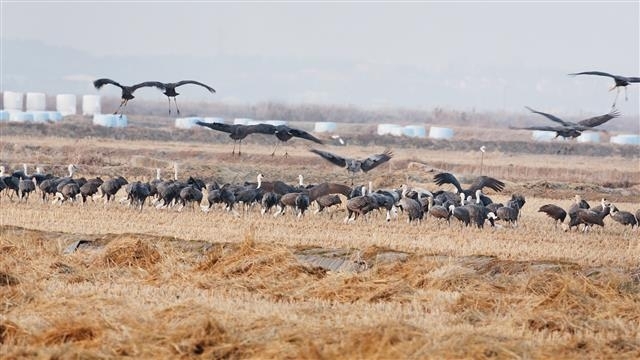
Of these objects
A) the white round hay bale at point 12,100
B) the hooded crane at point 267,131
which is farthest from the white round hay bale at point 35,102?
the hooded crane at point 267,131

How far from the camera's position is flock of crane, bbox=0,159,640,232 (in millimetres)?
25016

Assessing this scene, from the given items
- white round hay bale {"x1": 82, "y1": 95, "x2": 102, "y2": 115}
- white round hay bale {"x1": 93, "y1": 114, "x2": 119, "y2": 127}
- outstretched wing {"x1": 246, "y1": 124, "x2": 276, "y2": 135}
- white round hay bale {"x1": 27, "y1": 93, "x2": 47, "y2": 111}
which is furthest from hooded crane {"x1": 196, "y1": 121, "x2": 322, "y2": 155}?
white round hay bale {"x1": 27, "y1": 93, "x2": 47, "y2": 111}

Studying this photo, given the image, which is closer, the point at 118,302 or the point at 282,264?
the point at 118,302

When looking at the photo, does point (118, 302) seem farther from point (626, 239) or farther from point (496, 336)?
point (626, 239)

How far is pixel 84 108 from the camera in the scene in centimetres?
11275

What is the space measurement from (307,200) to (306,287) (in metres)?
11.6

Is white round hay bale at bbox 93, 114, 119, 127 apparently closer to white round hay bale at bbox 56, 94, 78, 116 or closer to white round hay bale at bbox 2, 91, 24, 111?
white round hay bale at bbox 56, 94, 78, 116

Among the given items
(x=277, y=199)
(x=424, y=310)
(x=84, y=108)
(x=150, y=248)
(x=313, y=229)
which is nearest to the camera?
(x=424, y=310)

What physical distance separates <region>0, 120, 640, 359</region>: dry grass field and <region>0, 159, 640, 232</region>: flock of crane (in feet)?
1.12

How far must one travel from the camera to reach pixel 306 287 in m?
14.6

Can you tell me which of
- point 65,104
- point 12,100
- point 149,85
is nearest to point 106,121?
point 65,104

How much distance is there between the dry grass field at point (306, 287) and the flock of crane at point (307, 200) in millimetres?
341

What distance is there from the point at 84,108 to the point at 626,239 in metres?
93.8

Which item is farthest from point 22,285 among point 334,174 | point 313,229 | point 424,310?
point 334,174
